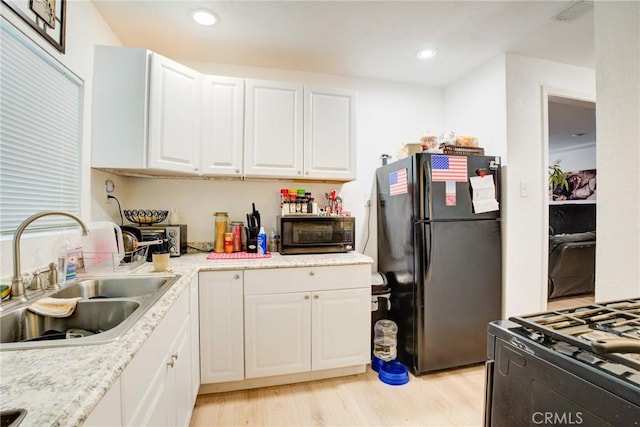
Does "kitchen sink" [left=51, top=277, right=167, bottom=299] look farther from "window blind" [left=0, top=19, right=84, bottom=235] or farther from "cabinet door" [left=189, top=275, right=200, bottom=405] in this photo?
"window blind" [left=0, top=19, right=84, bottom=235]

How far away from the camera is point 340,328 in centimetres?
191

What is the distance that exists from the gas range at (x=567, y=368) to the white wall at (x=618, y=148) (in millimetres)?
416

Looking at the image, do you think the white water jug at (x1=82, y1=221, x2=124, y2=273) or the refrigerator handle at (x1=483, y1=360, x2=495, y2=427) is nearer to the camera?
the refrigerator handle at (x1=483, y1=360, x2=495, y2=427)

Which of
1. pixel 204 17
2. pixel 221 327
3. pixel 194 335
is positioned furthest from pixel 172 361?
pixel 204 17

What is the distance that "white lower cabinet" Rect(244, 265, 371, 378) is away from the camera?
1.79 metres

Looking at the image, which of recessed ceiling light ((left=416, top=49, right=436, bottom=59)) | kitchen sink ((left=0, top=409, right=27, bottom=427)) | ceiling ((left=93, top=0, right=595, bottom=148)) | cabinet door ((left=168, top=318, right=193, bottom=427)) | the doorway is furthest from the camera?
the doorway

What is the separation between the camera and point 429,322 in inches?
76.7

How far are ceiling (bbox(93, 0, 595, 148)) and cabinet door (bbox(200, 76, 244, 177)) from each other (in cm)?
32

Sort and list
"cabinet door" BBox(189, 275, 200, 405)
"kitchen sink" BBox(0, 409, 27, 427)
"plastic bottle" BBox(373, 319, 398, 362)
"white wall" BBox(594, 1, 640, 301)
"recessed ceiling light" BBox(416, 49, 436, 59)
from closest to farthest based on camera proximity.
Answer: "kitchen sink" BBox(0, 409, 27, 427) → "white wall" BBox(594, 1, 640, 301) → "cabinet door" BBox(189, 275, 200, 405) → "plastic bottle" BBox(373, 319, 398, 362) → "recessed ceiling light" BBox(416, 49, 436, 59)

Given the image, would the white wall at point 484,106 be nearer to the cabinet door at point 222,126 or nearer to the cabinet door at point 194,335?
the cabinet door at point 222,126

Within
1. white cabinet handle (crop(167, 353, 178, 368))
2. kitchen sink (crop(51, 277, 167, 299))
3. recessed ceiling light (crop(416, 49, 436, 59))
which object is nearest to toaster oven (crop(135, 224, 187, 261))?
kitchen sink (crop(51, 277, 167, 299))

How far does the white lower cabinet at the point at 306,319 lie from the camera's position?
179 centimetres

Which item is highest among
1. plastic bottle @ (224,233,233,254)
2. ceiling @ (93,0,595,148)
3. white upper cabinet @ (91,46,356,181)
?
ceiling @ (93,0,595,148)

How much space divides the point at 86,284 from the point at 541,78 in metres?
3.43
